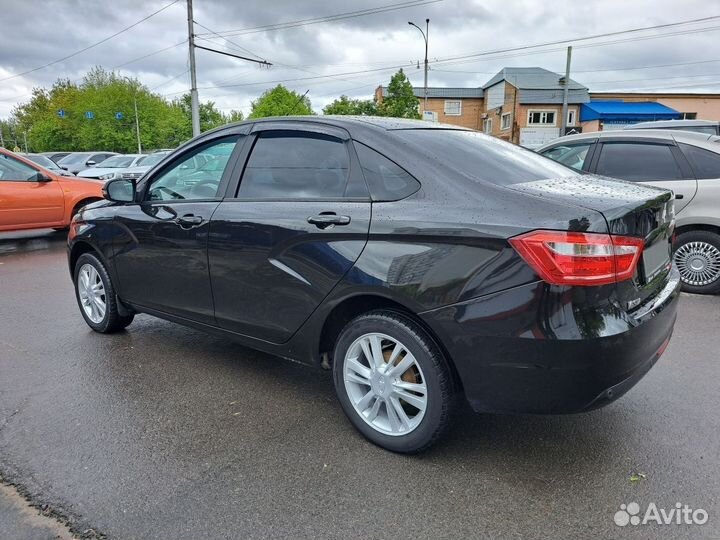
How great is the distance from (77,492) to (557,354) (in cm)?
223

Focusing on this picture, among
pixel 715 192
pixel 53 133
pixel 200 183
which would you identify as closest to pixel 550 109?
pixel 715 192

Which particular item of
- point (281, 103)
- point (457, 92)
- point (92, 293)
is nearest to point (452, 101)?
point (457, 92)

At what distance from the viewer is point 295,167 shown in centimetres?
317

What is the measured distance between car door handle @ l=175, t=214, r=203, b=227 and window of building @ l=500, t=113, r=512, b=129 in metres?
46.3

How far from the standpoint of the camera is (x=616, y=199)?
2.46 metres

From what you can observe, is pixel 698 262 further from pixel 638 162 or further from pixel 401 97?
pixel 401 97

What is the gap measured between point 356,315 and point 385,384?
0.41m

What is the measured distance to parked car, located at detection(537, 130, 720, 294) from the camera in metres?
5.57

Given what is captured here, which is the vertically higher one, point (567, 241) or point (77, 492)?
point (567, 241)

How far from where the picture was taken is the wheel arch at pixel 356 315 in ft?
8.34

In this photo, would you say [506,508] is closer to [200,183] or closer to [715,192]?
[200,183]

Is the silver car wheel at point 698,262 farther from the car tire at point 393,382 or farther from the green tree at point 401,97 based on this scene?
the green tree at point 401,97

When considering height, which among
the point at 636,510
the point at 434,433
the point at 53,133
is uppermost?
the point at 53,133

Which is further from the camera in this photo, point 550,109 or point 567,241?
point 550,109
